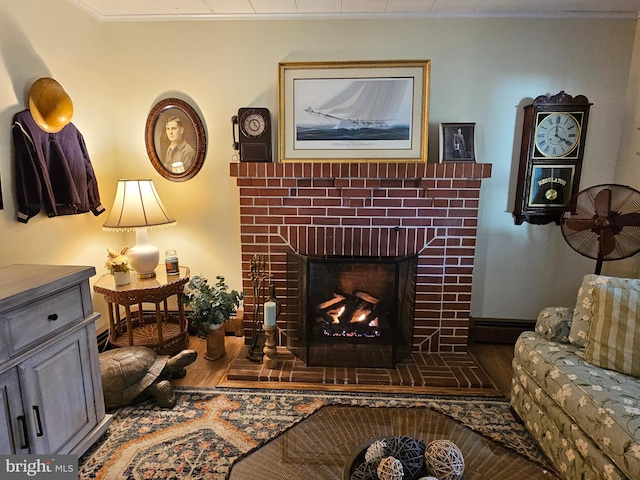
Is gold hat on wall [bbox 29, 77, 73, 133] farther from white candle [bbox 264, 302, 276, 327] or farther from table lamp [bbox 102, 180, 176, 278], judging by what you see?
white candle [bbox 264, 302, 276, 327]

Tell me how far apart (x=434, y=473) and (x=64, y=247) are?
2354mm

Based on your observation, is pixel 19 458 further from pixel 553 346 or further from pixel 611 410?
pixel 553 346

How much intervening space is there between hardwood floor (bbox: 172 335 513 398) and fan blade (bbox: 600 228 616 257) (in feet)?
3.14

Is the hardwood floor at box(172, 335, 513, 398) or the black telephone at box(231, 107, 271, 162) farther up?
the black telephone at box(231, 107, 271, 162)

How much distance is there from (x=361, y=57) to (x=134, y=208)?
5.98 feet

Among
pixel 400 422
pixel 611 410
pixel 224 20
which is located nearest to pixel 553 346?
pixel 611 410

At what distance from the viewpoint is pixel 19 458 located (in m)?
1.30

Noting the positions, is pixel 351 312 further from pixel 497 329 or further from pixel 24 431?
pixel 24 431

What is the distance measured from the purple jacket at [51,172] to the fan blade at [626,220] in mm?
3181

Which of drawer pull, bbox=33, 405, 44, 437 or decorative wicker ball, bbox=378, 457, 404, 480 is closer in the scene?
decorative wicker ball, bbox=378, 457, 404, 480

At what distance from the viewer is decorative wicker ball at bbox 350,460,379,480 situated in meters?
1.00

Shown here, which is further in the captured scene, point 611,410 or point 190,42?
point 190,42

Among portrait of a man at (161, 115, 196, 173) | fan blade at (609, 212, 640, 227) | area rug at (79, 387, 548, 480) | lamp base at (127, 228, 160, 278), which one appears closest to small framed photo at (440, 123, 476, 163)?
fan blade at (609, 212, 640, 227)

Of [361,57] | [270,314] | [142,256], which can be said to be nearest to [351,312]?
[270,314]
